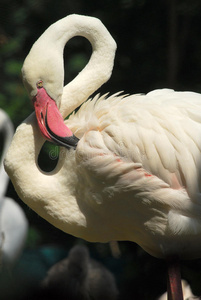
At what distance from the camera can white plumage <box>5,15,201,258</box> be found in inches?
103

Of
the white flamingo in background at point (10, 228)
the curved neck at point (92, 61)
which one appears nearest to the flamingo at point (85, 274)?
the white flamingo in background at point (10, 228)

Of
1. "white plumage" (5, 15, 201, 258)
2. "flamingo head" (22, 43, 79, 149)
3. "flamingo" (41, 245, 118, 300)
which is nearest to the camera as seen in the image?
"white plumage" (5, 15, 201, 258)

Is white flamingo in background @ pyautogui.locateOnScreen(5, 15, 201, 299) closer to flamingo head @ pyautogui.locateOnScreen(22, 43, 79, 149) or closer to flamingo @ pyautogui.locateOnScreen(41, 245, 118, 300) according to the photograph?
flamingo head @ pyautogui.locateOnScreen(22, 43, 79, 149)

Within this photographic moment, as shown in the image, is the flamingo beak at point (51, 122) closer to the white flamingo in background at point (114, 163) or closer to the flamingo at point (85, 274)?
the white flamingo in background at point (114, 163)

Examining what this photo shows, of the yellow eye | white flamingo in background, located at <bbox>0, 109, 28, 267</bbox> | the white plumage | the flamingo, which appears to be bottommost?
white flamingo in background, located at <bbox>0, 109, 28, 267</bbox>

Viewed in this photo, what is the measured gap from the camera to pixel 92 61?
302 cm

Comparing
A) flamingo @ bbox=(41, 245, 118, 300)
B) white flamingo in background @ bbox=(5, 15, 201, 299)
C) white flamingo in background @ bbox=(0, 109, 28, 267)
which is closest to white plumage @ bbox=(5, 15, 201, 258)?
white flamingo in background @ bbox=(5, 15, 201, 299)

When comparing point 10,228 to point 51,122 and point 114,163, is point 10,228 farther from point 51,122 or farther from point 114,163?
point 114,163

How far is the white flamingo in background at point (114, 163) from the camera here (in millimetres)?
2607

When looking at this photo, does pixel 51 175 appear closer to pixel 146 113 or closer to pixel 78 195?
pixel 78 195

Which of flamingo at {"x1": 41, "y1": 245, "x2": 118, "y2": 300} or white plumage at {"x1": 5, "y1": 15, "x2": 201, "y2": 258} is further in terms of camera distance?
flamingo at {"x1": 41, "y1": 245, "x2": 118, "y2": 300}

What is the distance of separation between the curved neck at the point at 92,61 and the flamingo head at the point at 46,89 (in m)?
0.15

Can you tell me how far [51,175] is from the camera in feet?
9.33

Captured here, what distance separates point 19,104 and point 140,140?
2.84 meters
